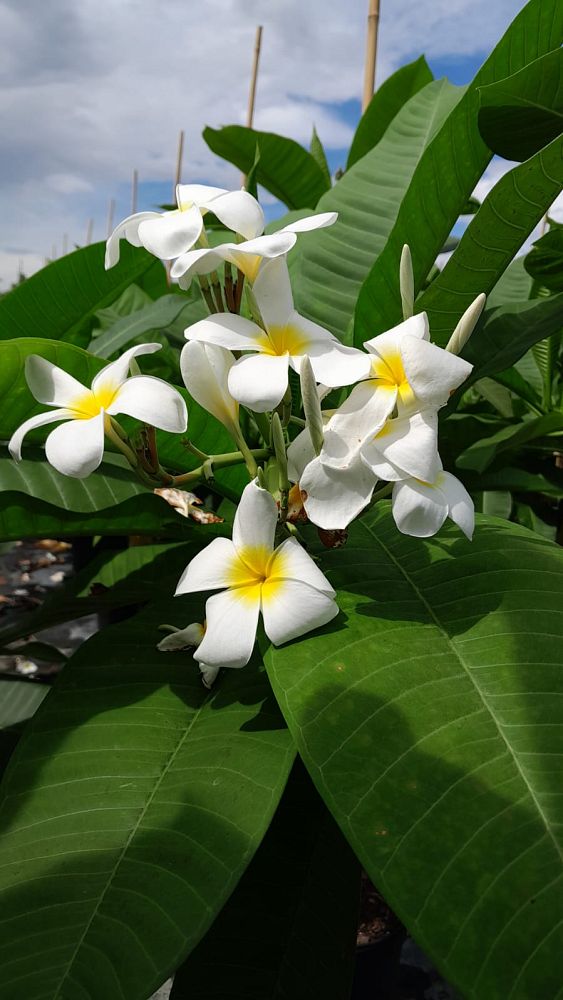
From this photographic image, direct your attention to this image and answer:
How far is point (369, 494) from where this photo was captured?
49 centimetres

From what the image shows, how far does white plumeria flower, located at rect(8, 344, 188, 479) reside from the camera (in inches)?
20.0

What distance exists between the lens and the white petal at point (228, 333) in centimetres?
53

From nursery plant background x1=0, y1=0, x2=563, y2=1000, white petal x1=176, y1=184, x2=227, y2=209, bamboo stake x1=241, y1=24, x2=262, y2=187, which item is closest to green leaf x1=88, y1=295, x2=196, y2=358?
nursery plant background x1=0, y1=0, x2=563, y2=1000

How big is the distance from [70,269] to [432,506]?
28.6 inches

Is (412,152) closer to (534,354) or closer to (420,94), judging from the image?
(420,94)

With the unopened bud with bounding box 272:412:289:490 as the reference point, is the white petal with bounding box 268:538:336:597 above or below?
below

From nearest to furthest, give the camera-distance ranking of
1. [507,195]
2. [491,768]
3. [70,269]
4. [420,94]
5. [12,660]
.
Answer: [491,768] < [507,195] < [70,269] < [420,94] < [12,660]

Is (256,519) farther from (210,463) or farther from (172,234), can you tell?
(172,234)

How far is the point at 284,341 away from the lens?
56 cm

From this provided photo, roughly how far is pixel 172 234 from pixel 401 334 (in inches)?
8.0

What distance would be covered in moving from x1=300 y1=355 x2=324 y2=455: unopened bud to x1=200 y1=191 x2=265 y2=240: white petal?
0.15 metres

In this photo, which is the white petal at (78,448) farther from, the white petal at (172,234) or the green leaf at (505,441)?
the green leaf at (505,441)

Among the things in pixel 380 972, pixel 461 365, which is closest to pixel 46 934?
pixel 461 365

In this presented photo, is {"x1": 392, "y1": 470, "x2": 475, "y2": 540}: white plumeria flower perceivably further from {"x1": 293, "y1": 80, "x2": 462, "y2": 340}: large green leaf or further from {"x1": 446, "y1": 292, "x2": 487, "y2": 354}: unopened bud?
{"x1": 293, "y1": 80, "x2": 462, "y2": 340}: large green leaf
